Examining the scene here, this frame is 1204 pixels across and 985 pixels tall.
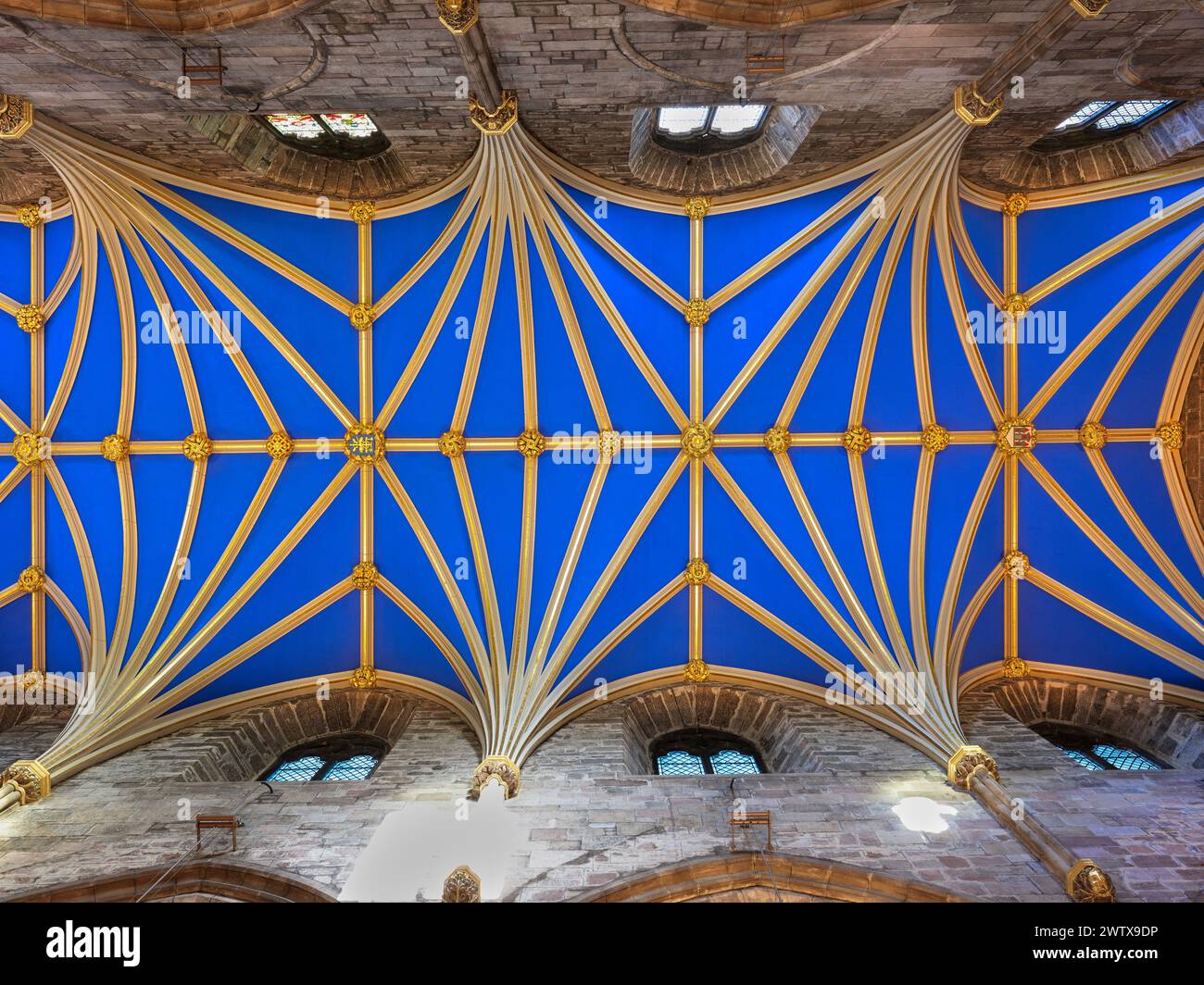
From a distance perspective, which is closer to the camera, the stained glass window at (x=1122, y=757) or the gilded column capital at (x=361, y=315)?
the stained glass window at (x=1122, y=757)

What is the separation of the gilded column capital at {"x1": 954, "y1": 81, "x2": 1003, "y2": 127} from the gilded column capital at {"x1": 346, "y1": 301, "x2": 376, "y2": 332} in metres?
9.83

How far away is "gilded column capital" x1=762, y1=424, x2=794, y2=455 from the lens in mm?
12336

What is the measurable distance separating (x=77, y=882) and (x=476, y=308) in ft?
32.5

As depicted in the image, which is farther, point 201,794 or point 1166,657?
point 1166,657

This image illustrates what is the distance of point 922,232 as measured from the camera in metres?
11.4

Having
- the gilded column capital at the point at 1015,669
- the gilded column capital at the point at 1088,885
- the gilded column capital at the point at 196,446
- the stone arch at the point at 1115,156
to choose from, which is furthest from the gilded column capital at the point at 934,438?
the gilded column capital at the point at 196,446

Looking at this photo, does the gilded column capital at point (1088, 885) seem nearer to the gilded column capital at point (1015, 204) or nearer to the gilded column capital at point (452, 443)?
the gilded column capital at point (1015, 204)

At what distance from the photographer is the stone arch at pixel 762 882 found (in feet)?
23.7

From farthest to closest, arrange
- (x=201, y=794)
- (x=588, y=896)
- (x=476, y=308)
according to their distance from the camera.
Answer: (x=476, y=308) < (x=201, y=794) < (x=588, y=896)

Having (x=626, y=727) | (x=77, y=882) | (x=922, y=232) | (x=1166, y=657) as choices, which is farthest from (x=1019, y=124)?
→ (x=77, y=882)

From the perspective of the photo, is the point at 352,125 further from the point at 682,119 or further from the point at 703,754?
the point at 703,754

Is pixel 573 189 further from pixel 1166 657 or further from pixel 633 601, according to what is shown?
pixel 1166 657

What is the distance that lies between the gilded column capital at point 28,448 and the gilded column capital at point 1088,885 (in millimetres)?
16817

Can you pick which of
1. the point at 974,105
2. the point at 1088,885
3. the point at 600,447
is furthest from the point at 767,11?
the point at 1088,885
